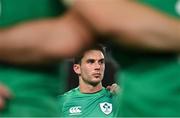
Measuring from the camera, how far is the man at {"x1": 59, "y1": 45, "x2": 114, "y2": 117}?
0.71 m

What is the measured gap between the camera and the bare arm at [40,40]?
57cm

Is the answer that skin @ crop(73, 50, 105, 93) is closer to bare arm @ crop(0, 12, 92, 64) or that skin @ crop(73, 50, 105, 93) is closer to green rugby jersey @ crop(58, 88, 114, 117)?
green rugby jersey @ crop(58, 88, 114, 117)

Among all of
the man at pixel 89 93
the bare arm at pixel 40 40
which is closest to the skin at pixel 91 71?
the man at pixel 89 93

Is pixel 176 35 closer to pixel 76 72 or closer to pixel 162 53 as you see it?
pixel 162 53

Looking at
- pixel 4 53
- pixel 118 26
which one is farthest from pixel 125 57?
pixel 4 53

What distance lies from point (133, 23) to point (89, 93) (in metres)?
0.22

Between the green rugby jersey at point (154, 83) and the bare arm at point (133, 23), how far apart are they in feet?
0.04

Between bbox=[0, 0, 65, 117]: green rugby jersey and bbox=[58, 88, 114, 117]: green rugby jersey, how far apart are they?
177 mm

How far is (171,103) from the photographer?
0.54 m

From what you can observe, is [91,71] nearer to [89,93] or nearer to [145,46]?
[89,93]

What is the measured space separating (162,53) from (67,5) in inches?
5.2

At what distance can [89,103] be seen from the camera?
0.78 meters

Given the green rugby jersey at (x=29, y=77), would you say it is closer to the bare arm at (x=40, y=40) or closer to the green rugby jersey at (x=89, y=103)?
the bare arm at (x=40, y=40)

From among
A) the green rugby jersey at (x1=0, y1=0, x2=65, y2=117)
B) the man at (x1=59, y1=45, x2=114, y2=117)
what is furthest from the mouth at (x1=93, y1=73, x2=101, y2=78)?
the green rugby jersey at (x1=0, y1=0, x2=65, y2=117)
